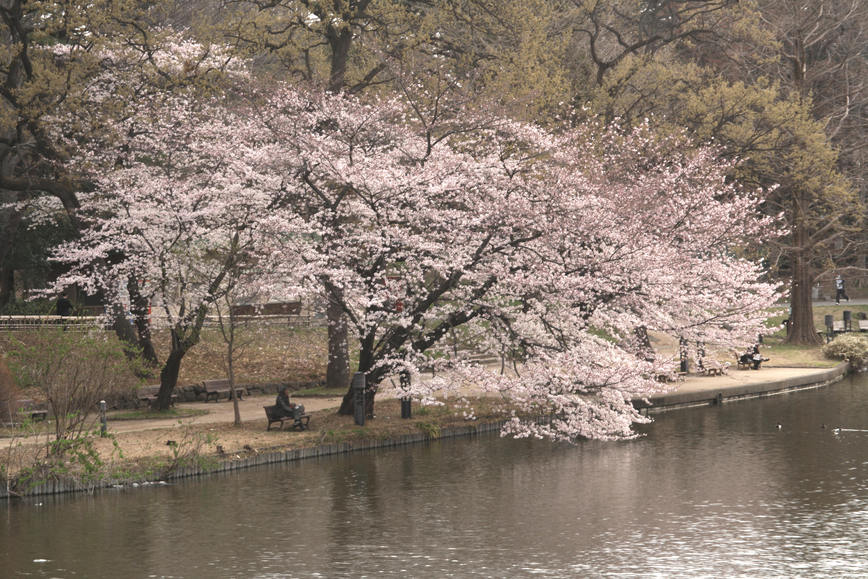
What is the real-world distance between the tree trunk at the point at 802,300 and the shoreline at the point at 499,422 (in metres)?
5.41

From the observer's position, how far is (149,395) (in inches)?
1150

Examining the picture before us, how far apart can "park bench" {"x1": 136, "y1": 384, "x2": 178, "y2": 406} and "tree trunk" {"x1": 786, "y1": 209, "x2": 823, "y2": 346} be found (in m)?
28.1

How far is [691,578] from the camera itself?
13.7 metres

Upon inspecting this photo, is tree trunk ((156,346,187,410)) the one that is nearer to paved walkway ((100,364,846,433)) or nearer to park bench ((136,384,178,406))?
park bench ((136,384,178,406))

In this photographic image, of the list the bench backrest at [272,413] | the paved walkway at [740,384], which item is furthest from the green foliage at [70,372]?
the paved walkway at [740,384]

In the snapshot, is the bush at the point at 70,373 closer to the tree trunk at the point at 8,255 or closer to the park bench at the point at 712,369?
the tree trunk at the point at 8,255

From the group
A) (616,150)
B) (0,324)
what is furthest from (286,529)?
(616,150)

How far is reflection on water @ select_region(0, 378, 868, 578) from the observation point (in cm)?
1453

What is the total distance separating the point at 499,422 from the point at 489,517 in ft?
31.6

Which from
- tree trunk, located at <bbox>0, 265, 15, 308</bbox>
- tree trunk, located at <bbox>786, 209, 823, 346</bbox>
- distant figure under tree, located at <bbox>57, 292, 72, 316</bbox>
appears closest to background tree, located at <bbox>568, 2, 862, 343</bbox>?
tree trunk, located at <bbox>786, 209, 823, 346</bbox>

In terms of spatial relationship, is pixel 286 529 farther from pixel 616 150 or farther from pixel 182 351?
pixel 616 150

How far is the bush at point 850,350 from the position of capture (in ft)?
133

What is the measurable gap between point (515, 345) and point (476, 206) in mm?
3479

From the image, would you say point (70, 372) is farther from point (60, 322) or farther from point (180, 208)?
point (60, 322)
